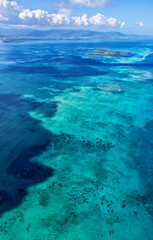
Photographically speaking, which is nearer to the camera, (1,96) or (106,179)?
(106,179)

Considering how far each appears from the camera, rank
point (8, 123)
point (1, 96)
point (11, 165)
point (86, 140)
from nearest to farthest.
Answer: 1. point (11, 165)
2. point (86, 140)
3. point (8, 123)
4. point (1, 96)

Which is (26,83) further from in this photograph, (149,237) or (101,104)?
(149,237)

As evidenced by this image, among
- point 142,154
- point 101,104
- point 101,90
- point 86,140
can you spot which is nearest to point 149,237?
point 142,154

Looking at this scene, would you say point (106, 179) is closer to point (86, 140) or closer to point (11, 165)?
point (86, 140)

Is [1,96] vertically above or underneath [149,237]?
above

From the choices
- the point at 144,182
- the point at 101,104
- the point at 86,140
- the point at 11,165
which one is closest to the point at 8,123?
the point at 11,165

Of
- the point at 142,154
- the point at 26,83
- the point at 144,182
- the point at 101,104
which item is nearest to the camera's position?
the point at 144,182
